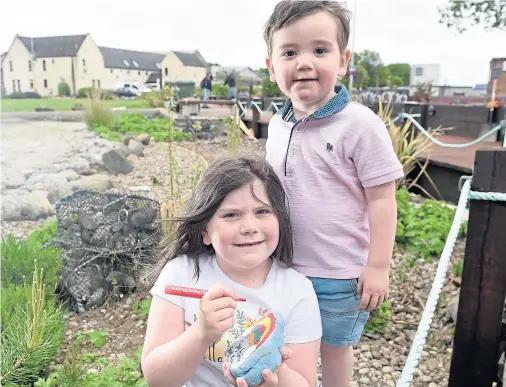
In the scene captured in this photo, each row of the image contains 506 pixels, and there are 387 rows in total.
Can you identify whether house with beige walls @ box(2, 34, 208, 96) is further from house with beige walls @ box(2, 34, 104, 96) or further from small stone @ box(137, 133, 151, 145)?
small stone @ box(137, 133, 151, 145)

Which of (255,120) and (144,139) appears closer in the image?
(144,139)

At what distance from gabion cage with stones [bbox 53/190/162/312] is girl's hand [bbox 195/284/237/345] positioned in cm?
214

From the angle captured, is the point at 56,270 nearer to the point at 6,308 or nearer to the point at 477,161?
the point at 6,308

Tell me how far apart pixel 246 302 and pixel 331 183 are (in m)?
0.46

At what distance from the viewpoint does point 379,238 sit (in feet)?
4.72

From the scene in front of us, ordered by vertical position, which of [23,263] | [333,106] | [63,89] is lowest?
[23,263]

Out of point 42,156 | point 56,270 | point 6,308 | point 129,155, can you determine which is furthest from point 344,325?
point 42,156

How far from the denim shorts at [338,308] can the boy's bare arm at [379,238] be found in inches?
2.8

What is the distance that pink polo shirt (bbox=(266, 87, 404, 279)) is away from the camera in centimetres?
144

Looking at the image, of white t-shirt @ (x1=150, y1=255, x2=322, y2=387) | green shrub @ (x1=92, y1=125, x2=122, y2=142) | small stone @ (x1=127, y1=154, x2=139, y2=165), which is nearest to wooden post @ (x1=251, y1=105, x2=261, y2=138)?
green shrub @ (x1=92, y1=125, x2=122, y2=142)

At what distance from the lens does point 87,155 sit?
859cm

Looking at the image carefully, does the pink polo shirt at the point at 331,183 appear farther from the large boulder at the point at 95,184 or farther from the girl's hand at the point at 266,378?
the large boulder at the point at 95,184

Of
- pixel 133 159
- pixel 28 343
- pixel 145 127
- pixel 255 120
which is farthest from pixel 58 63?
pixel 28 343

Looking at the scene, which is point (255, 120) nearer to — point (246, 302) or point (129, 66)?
point (246, 302)
